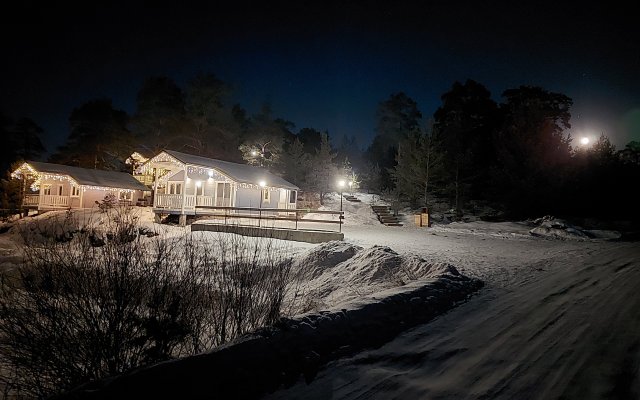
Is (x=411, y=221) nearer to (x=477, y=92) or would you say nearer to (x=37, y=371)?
(x=477, y=92)

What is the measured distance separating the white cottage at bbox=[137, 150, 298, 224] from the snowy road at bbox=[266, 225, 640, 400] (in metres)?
21.9

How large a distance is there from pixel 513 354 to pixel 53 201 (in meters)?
40.1

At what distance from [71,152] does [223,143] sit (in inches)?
818

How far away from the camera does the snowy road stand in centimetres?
307

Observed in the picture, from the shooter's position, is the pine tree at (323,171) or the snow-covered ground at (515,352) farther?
the pine tree at (323,171)

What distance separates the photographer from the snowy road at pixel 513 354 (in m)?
3.07

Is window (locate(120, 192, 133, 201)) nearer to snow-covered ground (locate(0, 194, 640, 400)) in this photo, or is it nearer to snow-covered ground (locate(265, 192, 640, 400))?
snow-covered ground (locate(0, 194, 640, 400))

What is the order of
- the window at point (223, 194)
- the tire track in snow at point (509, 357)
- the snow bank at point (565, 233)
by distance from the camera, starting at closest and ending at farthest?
the tire track in snow at point (509, 357), the snow bank at point (565, 233), the window at point (223, 194)

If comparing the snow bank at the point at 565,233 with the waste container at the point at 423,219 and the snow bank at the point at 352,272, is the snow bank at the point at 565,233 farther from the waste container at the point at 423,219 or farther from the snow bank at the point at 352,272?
the snow bank at the point at 352,272

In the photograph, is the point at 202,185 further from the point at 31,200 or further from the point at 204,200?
the point at 31,200

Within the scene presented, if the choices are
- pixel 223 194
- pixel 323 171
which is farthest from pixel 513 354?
pixel 323 171

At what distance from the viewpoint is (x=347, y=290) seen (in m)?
8.49

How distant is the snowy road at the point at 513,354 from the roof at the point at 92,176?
123 ft

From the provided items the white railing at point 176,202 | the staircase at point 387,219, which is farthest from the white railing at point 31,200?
the staircase at point 387,219
